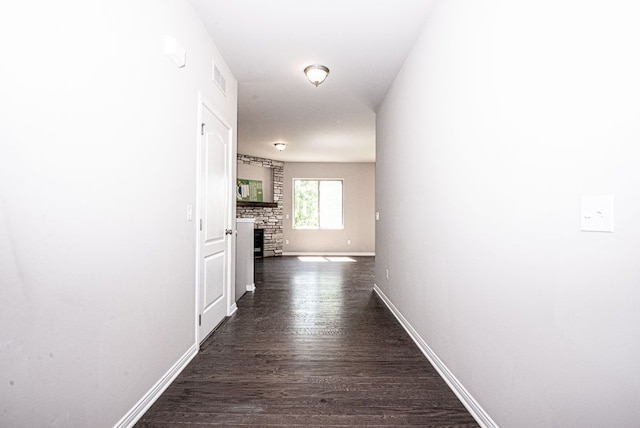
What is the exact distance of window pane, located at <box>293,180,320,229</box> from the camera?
31.9 ft

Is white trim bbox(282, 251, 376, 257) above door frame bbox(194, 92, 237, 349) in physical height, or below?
below

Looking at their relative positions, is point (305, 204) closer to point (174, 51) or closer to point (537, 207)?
point (174, 51)

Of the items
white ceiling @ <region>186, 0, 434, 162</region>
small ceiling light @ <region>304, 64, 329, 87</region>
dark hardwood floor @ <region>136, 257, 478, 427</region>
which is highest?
white ceiling @ <region>186, 0, 434, 162</region>

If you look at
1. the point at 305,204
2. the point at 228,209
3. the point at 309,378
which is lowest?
the point at 309,378

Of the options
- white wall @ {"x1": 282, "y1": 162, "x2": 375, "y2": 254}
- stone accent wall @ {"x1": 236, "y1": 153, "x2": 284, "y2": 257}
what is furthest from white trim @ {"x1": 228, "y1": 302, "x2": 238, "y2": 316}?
white wall @ {"x1": 282, "y1": 162, "x2": 375, "y2": 254}

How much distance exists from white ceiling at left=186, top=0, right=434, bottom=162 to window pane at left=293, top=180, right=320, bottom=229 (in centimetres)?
408

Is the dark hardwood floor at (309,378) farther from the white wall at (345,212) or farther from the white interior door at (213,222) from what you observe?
the white wall at (345,212)

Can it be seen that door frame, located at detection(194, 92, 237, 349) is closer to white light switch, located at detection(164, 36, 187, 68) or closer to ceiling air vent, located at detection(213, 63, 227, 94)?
ceiling air vent, located at detection(213, 63, 227, 94)

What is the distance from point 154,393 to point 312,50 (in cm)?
294

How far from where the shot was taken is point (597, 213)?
1.07 meters

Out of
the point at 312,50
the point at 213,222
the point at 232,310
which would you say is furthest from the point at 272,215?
the point at 312,50

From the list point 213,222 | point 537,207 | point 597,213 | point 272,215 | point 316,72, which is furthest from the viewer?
point 272,215

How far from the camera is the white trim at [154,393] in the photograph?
1.66 metres

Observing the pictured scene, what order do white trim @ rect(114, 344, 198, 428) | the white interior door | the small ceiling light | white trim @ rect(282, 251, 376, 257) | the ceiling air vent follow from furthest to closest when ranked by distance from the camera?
white trim @ rect(282, 251, 376, 257) → the small ceiling light → the ceiling air vent → the white interior door → white trim @ rect(114, 344, 198, 428)
